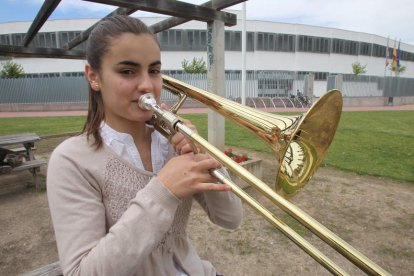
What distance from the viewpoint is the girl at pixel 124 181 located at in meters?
0.97

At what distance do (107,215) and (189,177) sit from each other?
16.4 inches

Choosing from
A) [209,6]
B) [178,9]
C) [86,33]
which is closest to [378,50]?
[209,6]

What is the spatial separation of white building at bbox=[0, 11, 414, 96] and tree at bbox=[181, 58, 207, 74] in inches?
24.8

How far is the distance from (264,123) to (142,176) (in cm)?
61

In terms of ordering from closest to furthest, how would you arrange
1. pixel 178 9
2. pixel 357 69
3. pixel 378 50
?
1. pixel 178 9
2. pixel 357 69
3. pixel 378 50

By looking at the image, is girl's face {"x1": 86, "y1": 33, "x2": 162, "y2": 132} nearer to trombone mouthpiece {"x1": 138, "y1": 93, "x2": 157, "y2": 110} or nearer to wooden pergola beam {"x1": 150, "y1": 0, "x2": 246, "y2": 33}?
trombone mouthpiece {"x1": 138, "y1": 93, "x2": 157, "y2": 110}

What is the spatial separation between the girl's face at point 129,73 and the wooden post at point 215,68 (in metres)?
2.97

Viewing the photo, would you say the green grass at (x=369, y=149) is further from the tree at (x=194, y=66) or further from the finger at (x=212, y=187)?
the tree at (x=194, y=66)

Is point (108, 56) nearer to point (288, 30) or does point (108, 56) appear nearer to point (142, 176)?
point (142, 176)

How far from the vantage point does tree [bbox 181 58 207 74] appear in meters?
25.5

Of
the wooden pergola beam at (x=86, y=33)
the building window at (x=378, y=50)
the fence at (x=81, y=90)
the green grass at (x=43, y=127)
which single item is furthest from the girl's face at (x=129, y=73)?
the building window at (x=378, y=50)

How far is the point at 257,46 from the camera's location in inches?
1115

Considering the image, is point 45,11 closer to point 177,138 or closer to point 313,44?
point 177,138

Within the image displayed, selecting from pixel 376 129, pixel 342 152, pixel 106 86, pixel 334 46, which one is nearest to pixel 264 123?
pixel 106 86
